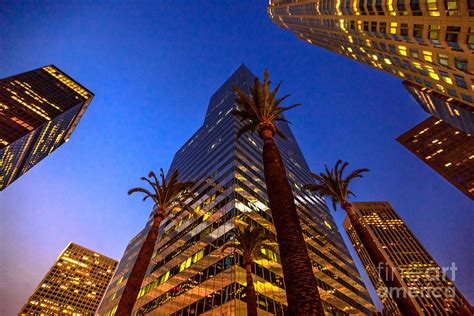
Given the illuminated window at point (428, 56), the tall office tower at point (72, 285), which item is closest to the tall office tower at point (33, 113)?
the tall office tower at point (72, 285)

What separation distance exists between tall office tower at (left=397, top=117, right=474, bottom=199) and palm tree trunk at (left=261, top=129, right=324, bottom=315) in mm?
Result: 121496

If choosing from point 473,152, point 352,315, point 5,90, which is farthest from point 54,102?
point 473,152

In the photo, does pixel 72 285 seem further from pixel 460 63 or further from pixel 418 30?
pixel 460 63

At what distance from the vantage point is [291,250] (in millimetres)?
8648

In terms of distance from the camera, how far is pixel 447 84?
125 feet

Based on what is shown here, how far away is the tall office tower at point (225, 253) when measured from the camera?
24469mm

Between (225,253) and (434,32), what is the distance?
40772 millimetres

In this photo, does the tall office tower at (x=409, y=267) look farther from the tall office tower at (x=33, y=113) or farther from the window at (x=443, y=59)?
the tall office tower at (x=33, y=113)

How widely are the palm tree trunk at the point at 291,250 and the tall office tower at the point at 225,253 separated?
1622 centimetres

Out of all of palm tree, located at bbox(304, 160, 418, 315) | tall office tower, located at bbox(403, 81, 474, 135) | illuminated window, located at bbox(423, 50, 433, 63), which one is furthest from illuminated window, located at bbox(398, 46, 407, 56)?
tall office tower, located at bbox(403, 81, 474, 135)

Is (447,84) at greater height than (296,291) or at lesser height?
greater

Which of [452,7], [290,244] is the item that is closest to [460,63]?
[452,7]

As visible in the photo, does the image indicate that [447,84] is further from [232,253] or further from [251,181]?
[232,253]

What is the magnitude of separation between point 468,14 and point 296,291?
37979 mm
